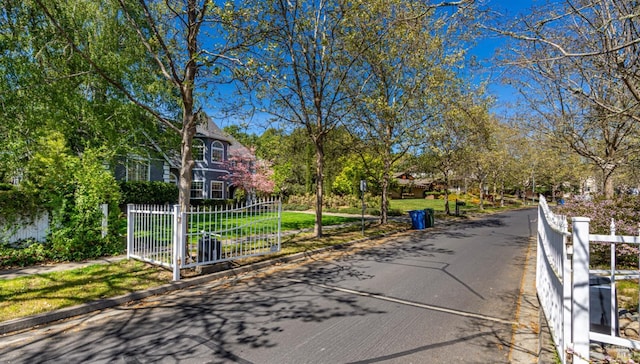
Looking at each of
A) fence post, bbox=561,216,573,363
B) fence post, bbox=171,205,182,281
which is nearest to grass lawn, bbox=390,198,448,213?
fence post, bbox=171,205,182,281

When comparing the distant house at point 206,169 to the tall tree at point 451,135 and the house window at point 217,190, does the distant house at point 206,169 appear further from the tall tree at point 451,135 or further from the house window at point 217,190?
the tall tree at point 451,135

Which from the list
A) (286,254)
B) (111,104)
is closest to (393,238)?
(286,254)

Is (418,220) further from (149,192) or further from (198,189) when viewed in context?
(198,189)

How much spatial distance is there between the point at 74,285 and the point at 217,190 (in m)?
24.4

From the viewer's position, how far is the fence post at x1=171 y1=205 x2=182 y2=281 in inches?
276

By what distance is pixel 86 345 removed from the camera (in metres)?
4.23

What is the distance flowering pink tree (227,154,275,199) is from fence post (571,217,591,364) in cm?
2938

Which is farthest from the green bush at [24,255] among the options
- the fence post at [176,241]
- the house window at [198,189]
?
the house window at [198,189]

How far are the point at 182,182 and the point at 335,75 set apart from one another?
758 cm

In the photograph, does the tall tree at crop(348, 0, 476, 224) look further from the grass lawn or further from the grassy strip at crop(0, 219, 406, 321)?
the grass lawn

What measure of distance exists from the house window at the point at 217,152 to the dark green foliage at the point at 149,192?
17.4 ft

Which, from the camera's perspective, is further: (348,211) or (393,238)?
(348,211)

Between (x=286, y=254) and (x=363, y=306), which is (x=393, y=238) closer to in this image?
(x=286, y=254)

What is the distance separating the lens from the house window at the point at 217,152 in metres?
29.8
